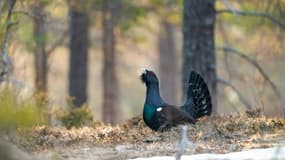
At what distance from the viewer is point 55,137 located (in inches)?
411

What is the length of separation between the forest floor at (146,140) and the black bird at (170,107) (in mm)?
188

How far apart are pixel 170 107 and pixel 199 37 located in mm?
3836

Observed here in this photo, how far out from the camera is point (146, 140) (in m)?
10.3

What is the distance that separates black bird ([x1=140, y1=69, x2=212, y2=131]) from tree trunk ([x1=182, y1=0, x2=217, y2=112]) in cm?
266

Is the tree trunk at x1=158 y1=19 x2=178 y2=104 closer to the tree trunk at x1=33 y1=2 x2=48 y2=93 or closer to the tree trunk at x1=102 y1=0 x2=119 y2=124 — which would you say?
the tree trunk at x1=102 y1=0 x2=119 y2=124

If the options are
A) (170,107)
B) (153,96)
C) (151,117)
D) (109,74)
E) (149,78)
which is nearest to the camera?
(151,117)

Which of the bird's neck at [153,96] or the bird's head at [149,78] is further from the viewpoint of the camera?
the bird's head at [149,78]

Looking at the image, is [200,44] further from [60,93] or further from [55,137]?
[60,93]

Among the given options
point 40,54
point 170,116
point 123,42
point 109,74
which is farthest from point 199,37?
point 123,42

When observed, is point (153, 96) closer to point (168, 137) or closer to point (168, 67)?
point (168, 137)

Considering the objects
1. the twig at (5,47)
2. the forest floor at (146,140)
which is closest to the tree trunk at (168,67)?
the twig at (5,47)

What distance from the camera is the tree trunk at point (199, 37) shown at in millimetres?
14508

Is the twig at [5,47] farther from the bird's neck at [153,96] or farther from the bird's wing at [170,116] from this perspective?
the bird's wing at [170,116]

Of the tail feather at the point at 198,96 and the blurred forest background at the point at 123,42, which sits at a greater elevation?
the blurred forest background at the point at 123,42
